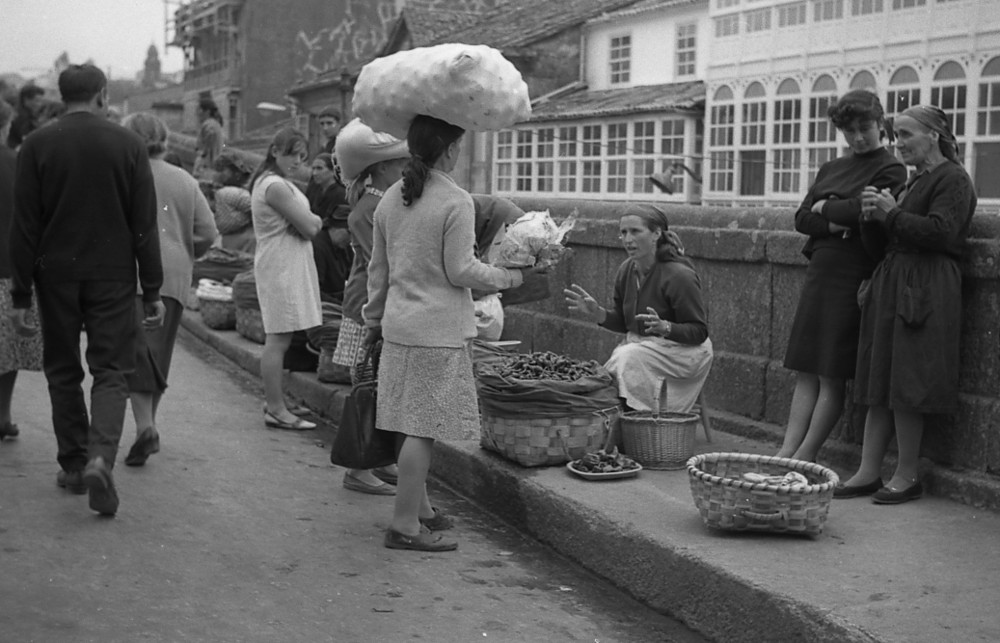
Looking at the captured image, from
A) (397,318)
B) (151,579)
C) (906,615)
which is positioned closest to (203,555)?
(151,579)

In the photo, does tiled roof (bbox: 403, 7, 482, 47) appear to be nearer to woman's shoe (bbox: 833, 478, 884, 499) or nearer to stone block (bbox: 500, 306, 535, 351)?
stone block (bbox: 500, 306, 535, 351)

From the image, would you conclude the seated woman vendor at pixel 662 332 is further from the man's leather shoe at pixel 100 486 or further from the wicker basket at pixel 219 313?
the wicker basket at pixel 219 313

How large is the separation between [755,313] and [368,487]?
2.52m

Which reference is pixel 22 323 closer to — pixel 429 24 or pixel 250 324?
pixel 250 324

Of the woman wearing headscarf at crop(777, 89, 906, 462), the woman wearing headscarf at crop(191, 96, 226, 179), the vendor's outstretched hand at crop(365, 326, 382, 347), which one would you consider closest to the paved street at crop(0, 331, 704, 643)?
the vendor's outstretched hand at crop(365, 326, 382, 347)

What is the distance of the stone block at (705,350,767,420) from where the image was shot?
7.61m

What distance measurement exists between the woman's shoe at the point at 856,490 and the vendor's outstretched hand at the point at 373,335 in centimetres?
224

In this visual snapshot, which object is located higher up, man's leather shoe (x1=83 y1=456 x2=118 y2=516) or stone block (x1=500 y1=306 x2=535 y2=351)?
stone block (x1=500 y1=306 x2=535 y2=351)

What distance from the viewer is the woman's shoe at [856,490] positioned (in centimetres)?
602

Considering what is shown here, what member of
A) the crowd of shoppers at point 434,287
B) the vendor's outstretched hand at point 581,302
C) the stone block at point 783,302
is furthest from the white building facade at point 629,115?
the vendor's outstretched hand at point 581,302

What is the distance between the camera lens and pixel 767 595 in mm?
4438

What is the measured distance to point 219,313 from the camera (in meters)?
12.9

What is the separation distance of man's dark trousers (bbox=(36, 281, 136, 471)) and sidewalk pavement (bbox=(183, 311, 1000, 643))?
1906 millimetres

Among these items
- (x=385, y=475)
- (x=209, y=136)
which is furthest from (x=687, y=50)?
(x=385, y=475)
